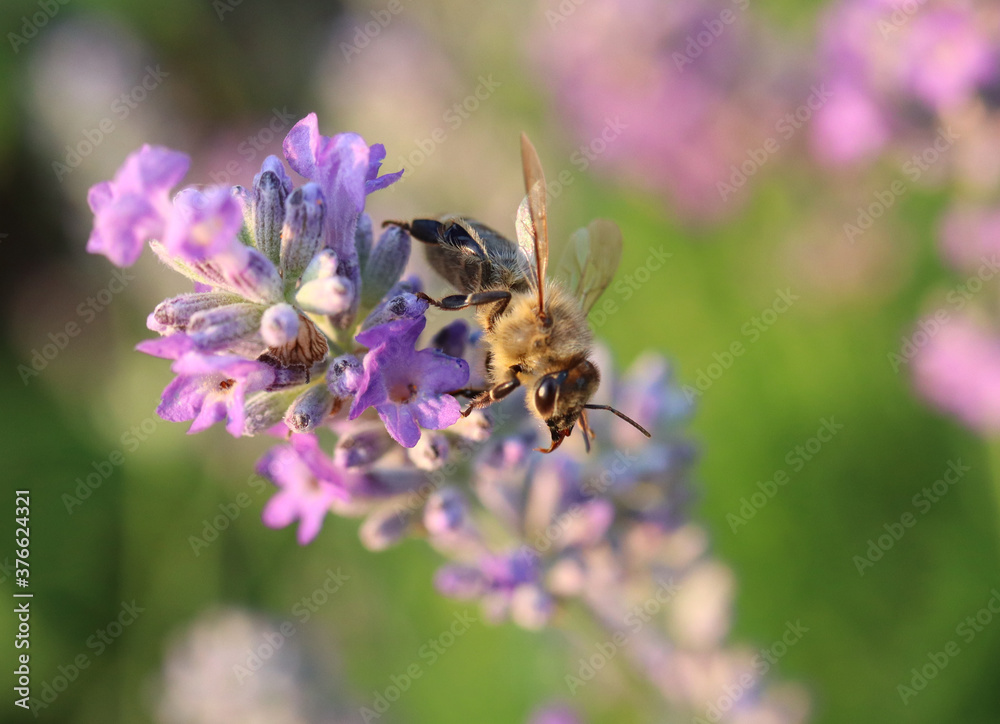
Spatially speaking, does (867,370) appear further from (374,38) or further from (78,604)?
(78,604)

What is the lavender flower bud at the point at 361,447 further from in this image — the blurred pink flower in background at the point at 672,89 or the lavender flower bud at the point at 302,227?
the blurred pink flower in background at the point at 672,89

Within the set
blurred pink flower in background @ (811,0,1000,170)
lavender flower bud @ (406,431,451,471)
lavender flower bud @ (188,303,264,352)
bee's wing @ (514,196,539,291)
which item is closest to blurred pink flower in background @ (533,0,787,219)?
blurred pink flower in background @ (811,0,1000,170)

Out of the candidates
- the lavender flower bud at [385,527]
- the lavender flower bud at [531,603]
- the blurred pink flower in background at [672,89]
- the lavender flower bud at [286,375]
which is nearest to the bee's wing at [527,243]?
the lavender flower bud at [286,375]

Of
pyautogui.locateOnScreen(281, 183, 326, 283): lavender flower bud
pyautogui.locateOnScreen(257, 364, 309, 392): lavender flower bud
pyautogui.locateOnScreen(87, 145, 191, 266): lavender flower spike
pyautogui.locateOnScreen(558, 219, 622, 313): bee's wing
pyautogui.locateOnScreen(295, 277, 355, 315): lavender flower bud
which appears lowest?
pyautogui.locateOnScreen(558, 219, 622, 313): bee's wing

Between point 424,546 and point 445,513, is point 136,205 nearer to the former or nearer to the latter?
point 445,513

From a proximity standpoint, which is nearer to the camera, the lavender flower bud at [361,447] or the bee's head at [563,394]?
the bee's head at [563,394]

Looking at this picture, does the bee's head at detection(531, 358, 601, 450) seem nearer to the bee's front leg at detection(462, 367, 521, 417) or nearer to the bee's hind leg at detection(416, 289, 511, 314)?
the bee's front leg at detection(462, 367, 521, 417)

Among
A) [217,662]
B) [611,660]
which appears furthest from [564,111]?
[217,662]
